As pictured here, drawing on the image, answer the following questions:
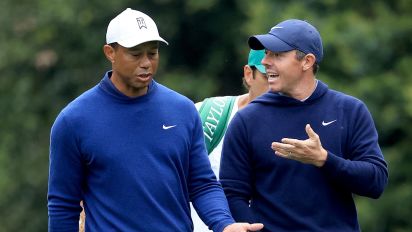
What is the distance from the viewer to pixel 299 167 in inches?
309

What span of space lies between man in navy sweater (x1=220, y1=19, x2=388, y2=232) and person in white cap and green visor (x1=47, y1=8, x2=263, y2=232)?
0.24 meters

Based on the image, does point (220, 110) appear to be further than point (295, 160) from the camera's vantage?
Yes

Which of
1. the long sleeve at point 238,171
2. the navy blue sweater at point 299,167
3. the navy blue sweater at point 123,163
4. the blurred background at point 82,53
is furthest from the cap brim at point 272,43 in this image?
the blurred background at point 82,53

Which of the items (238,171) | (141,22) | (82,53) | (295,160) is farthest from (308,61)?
(82,53)

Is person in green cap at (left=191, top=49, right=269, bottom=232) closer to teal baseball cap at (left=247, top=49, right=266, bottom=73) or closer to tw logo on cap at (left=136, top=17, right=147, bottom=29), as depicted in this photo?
teal baseball cap at (left=247, top=49, right=266, bottom=73)

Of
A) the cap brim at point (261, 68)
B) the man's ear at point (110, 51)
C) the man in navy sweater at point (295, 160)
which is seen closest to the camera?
the man's ear at point (110, 51)

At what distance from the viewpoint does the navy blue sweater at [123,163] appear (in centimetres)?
761

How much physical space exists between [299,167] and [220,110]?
1.22 m

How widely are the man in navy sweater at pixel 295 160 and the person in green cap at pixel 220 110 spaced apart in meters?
0.88

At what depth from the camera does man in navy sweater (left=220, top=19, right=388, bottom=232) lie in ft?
25.8

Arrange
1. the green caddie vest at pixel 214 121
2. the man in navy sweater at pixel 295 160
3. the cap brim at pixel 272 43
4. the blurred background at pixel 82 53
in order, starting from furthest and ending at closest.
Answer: the blurred background at pixel 82 53
the green caddie vest at pixel 214 121
the cap brim at pixel 272 43
the man in navy sweater at pixel 295 160

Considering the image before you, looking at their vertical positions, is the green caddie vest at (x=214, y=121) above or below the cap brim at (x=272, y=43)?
below

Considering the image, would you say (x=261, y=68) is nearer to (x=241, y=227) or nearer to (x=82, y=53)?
A: (x=241, y=227)

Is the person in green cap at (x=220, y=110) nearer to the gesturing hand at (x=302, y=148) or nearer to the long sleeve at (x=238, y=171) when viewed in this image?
the long sleeve at (x=238, y=171)
